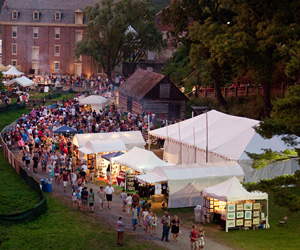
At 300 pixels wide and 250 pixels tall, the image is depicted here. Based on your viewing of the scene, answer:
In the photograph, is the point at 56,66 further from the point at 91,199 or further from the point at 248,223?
the point at 248,223

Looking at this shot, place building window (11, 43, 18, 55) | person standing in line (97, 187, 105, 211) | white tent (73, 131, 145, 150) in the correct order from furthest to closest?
building window (11, 43, 18, 55) → white tent (73, 131, 145, 150) → person standing in line (97, 187, 105, 211)

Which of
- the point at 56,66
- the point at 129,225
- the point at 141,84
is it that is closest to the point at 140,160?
the point at 129,225

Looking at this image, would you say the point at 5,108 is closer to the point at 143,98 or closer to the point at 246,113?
the point at 143,98

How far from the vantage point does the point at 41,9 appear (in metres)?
86.9

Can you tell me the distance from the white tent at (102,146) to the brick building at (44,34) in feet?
170

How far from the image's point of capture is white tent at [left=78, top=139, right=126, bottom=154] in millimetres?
34344

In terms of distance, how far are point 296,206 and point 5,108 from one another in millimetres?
40308

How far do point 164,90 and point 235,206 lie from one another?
28.3 m

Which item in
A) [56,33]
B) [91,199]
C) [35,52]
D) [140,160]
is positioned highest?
[56,33]

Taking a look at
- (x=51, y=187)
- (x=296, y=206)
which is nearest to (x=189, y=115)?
(x=51, y=187)

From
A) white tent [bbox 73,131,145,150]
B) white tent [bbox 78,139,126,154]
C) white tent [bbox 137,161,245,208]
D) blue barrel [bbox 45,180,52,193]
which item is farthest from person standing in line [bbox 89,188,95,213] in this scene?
white tent [bbox 73,131,145,150]

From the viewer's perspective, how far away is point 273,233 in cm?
2517

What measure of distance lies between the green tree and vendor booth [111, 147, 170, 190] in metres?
42.3

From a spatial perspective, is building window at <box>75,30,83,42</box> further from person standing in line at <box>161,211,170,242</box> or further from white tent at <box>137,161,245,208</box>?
person standing in line at <box>161,211,170,242</box>
